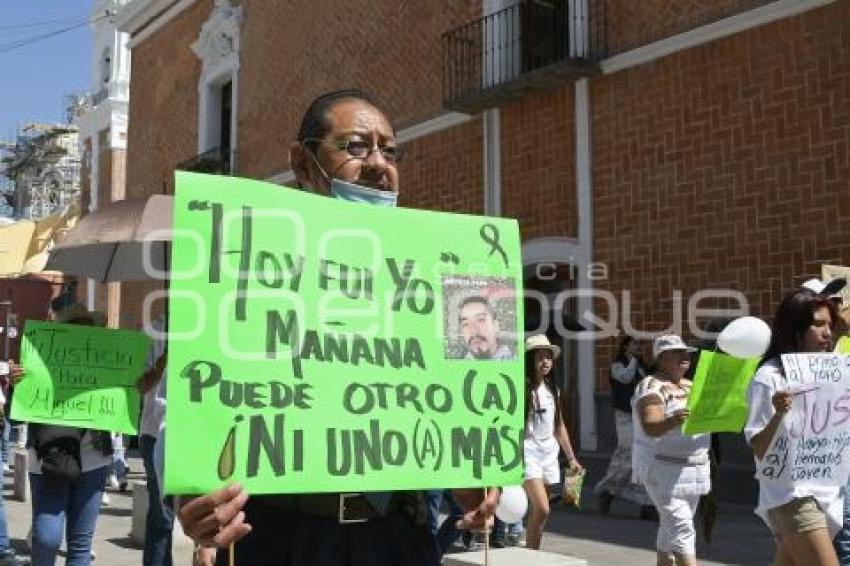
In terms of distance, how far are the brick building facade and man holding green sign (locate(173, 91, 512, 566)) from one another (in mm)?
8243

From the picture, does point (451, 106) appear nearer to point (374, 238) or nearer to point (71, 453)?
point (71, 453)

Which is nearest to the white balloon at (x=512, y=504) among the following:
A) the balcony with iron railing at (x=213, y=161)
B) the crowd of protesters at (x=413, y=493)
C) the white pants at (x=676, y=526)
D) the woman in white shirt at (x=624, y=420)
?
the crowd of protesters at (x=413, y=493)

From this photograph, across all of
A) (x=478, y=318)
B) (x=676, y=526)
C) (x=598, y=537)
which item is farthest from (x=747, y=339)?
(x=598, y=537)

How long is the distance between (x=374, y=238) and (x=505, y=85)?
1111cm

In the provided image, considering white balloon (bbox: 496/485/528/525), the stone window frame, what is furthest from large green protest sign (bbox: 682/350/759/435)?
the stone window frame

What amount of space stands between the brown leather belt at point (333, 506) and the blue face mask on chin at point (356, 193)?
0.69 m

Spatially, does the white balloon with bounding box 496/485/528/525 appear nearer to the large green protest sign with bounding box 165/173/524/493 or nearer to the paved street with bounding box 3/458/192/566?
the large green protest sign with bounding box 165/173/524/493

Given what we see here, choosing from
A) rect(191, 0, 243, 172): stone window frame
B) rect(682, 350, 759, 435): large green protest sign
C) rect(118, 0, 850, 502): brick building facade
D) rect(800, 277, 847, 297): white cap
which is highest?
rect(191, 0, 243, 172): stone window frame

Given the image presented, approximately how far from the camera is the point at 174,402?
6.40ft

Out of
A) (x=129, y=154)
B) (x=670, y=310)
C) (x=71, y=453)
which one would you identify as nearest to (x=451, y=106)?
(x=670, y=310)

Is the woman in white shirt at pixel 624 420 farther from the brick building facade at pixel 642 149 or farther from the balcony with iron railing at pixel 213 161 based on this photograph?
the balcony with iron railing at pixel 213 161

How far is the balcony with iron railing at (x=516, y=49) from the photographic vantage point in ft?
41.2

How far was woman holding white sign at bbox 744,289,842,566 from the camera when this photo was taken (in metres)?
4.27

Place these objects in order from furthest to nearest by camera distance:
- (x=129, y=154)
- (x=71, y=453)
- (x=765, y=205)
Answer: (x=129, y=154)
(x=765, y=205)
(x=71, y=453)
